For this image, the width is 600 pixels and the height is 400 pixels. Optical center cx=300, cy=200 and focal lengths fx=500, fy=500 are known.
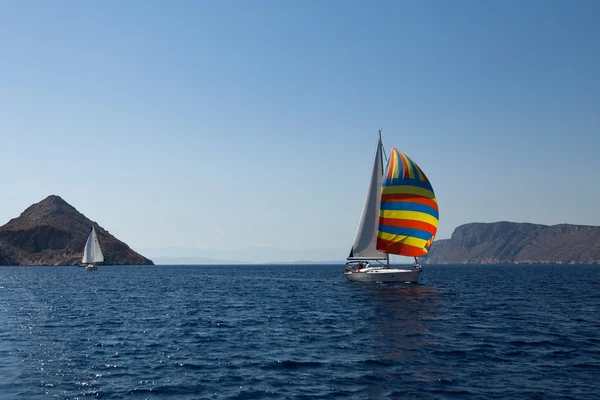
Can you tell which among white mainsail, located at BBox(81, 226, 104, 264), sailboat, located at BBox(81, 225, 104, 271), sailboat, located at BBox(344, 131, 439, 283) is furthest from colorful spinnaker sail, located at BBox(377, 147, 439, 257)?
white mainsail, located at BBox(81, 226, 104, 264)

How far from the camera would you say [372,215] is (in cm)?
6925

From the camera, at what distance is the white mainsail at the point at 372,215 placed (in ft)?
227

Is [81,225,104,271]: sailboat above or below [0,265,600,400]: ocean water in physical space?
above

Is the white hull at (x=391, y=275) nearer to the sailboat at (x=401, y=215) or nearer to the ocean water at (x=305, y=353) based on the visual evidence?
the sailboat at (x=401, y=215)

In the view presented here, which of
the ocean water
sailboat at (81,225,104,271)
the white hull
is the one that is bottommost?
the ocean water

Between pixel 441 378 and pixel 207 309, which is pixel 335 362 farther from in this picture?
pixel 207 309

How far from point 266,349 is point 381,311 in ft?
54.3

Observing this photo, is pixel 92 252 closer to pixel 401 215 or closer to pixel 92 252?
pixel 92 252

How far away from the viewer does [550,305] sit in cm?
4734

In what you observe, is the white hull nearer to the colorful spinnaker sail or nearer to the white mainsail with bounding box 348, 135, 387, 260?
the colorful spinnaker sail

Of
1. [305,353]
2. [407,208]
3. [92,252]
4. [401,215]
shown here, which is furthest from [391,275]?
[92,252]

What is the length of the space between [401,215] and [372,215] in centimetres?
650

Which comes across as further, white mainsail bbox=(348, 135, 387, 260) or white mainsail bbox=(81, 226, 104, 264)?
white mainsail bbox=(81, 226, 104, 264)

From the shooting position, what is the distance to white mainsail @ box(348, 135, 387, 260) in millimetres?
69125
